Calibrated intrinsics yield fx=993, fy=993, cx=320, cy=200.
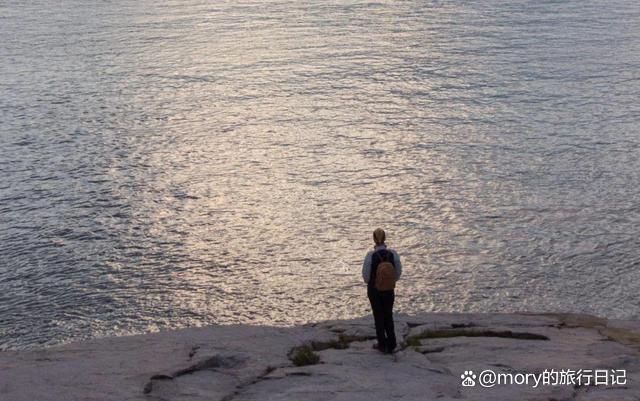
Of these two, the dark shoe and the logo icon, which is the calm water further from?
the logo icon

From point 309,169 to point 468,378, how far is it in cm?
1293

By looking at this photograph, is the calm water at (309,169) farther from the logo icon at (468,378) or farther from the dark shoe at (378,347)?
the logo icon at (468,378)

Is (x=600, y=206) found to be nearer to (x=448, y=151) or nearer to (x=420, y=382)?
(x=448, y=151)

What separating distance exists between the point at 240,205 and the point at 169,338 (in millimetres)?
7888

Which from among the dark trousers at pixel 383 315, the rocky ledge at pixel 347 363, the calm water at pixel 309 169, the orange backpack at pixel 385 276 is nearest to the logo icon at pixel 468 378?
the rocky ledge at pixel 347 363

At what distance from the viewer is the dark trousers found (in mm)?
14281

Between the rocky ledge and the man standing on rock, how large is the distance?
0.59 m

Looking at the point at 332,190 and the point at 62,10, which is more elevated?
the point at 62,10

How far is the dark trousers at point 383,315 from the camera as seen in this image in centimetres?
1428

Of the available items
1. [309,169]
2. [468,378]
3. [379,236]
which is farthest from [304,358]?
[309,169]

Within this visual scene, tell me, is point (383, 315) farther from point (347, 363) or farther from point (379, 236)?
point (379, 236)

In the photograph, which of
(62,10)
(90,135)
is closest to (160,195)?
(90,135)

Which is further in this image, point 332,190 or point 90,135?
point 90,135

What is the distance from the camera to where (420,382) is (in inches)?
521
